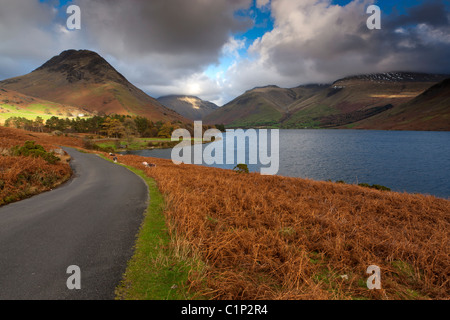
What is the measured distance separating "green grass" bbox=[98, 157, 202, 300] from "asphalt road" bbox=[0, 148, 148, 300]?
285mm

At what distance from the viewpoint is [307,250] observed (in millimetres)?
6641

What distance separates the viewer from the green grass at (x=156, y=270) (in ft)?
14.1

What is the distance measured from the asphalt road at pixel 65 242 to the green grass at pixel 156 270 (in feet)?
0.93

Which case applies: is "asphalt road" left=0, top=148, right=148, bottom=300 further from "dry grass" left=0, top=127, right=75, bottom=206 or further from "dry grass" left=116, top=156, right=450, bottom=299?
"dry grass" left=116, top=156, right=450, bottom=299

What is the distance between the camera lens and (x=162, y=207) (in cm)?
1020

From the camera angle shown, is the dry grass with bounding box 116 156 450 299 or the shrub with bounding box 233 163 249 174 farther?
the shrub with bounding box 233 163 249 174

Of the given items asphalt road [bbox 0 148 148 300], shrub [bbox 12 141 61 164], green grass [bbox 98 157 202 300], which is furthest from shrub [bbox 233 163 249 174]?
shrub [bbox 12 141 61 164]

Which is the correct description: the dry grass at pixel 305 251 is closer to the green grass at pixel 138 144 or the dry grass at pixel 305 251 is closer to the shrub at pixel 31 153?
the shrub at pixel 31 153

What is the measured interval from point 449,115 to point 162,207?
862ft

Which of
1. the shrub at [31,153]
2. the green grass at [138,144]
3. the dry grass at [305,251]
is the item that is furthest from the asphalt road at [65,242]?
the green grass at [138,144]

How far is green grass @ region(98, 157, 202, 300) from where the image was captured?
14.1 feet

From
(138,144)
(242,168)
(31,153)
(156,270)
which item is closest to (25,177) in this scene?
(31,153)
